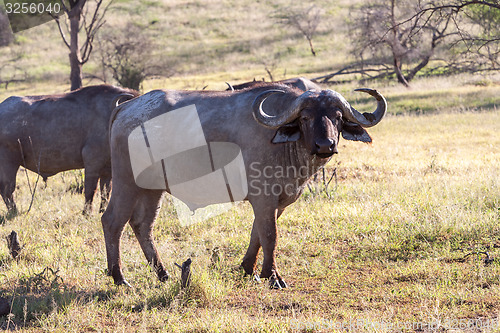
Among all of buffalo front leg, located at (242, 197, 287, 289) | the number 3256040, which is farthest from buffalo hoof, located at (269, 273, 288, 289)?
the number 3256040

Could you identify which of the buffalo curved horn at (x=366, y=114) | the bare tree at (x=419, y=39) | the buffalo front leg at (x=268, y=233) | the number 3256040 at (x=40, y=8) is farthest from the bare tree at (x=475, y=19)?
the number 3256040 at (x=40, y=8)

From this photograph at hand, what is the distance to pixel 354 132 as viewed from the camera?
5.36 meters

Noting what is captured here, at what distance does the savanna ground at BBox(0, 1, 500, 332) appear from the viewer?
4789mm

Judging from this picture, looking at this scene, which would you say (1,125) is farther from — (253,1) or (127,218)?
(253,1)

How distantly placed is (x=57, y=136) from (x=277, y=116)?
15.3ft

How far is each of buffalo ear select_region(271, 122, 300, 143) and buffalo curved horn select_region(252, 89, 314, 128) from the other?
0.21ft

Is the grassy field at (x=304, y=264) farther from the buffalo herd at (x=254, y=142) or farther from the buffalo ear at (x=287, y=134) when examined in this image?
the buffalo ear at (x=287, y=134)

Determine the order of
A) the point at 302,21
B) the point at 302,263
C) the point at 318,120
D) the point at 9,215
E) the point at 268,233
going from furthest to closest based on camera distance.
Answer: the point at 302,21
the point at 9,215
the point at 302,263
the point at 268,233
the point at 318,120

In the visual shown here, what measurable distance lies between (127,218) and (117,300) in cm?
93

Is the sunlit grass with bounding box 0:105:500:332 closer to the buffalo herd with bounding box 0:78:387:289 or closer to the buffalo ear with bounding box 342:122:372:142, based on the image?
the buffalo herd with bounding box 0:78:387:289

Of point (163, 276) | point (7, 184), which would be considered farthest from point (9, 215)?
point (163, 276)

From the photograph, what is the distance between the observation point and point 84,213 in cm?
826

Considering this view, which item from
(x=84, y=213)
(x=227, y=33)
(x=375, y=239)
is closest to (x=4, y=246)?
(x=84, y=213)

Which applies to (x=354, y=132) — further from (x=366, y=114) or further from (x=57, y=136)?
(x=57, y=136)
